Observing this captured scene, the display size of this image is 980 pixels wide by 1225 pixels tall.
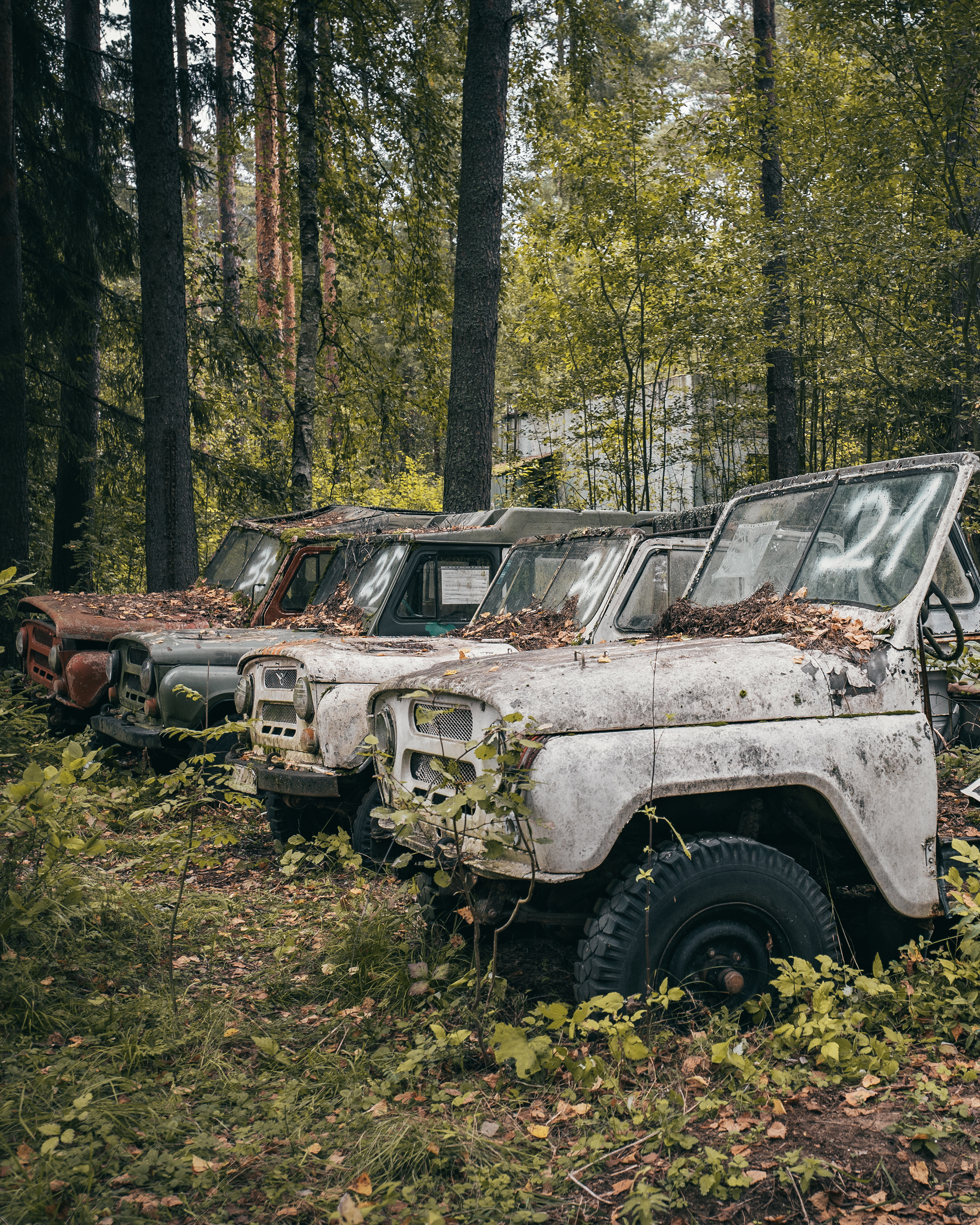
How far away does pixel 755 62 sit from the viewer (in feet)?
48.8

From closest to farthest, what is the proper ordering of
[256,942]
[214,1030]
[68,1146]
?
[68,1146]
[214,1030]
[256,942]

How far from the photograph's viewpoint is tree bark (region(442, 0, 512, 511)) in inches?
410

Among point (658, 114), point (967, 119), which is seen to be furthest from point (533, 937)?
point (658, 114)

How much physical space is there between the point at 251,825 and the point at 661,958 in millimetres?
4239

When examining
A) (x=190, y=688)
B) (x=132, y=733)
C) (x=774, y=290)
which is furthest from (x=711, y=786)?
(x=774, y=290)

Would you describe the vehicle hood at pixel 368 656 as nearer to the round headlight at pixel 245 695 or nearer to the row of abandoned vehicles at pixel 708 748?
the row of abandoned vehicles at pixel 708 748

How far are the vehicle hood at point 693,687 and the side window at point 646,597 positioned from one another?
1788 mm

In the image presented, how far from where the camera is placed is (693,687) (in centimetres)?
332

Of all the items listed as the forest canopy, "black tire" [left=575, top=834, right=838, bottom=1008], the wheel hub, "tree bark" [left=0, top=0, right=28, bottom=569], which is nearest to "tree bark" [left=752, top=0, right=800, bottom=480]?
the forest canopy

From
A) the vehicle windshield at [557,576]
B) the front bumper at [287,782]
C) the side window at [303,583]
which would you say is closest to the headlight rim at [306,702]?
the front bumper at [287,782]

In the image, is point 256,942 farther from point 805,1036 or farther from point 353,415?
point 353,415

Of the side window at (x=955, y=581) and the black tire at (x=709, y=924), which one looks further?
the side window at (x=955, y=581)

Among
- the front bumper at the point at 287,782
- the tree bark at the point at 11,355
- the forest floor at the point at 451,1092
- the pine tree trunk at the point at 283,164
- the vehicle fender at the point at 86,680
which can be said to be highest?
the pine tree trunk at the point at 283,164

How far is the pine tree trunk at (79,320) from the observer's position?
13250mm
